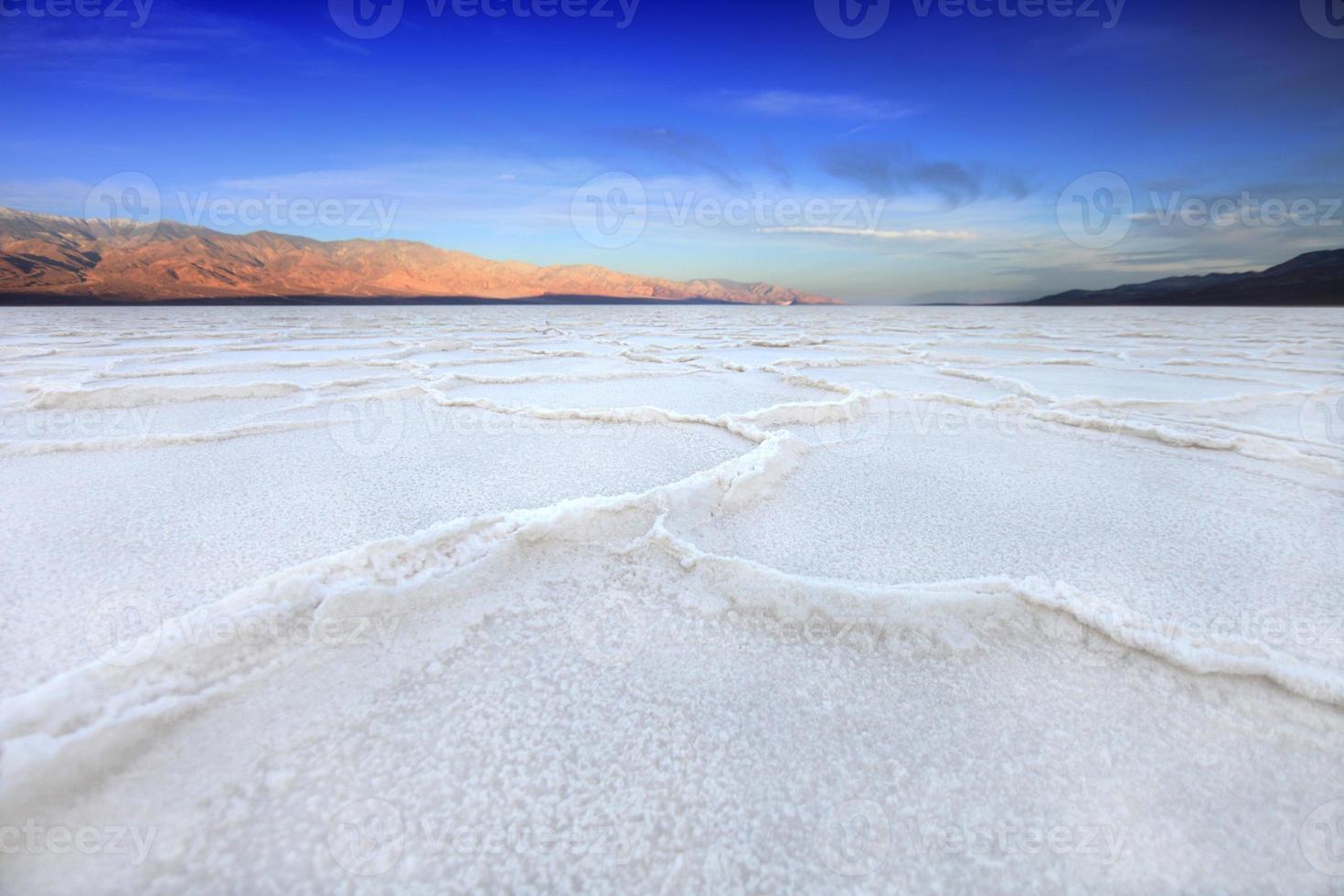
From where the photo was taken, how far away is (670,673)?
93cm

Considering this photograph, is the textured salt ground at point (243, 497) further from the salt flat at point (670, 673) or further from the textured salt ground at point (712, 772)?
the textured salt ground at point (712, 772)

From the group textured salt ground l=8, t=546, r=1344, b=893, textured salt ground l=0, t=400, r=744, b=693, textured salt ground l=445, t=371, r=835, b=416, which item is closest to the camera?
textured salt ground l=8, t=546, r=1344, b=893

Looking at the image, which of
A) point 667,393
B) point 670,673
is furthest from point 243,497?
point 667,393

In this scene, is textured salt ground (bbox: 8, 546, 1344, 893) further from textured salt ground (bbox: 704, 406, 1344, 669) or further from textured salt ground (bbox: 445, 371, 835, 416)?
textured salt ground (bbox: 445, 371, 835, 416)

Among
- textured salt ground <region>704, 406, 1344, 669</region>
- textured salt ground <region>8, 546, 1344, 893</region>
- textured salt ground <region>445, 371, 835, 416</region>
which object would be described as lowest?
textured salt ground <region>8, 546, 1344, 893</region>

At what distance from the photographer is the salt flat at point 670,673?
25.3 inches

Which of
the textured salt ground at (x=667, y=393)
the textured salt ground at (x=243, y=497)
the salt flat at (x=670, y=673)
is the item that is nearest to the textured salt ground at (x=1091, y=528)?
the salt flat at (x=670, y=673)

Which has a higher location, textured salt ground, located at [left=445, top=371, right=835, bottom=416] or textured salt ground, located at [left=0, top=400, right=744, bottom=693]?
textured salt ground, located at [left=445, top=371, right=835, bottom=416]

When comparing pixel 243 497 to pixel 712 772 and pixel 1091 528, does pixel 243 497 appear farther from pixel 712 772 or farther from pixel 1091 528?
pixel 1091 528

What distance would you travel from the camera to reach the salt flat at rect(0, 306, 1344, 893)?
64 centimetres

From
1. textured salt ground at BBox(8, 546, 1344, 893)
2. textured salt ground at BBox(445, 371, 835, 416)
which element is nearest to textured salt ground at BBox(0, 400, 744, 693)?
→ textured salt ground at BBox(8, 546, 1344, 893)

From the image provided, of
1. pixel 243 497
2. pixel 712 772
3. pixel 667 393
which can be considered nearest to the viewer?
pixel 712 772

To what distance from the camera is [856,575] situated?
125 centimetres

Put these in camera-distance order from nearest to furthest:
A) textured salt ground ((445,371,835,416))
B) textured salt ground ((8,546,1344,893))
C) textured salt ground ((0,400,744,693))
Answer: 1. textured salt ground ((8,546,1344,893))
2. textured salt ground ((0,400,744,693))
3. textured salt ground ((445,371,835,416))
